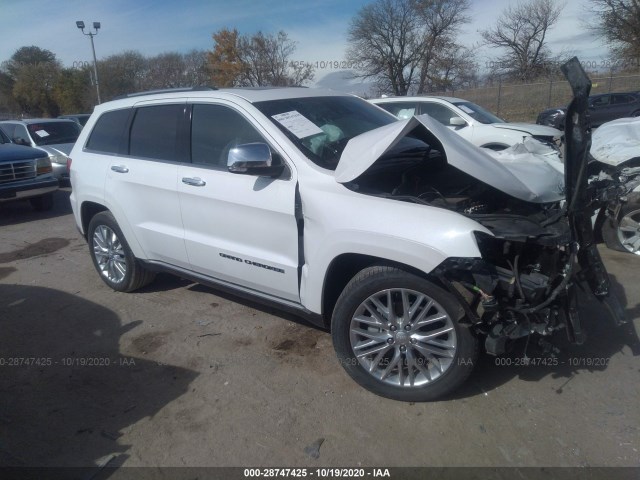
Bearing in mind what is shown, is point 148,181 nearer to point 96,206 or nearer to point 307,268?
point 96,206

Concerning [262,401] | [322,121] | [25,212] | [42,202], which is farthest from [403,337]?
[25,212]

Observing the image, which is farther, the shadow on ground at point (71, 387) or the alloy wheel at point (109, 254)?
the alloy wheel at point (109, 254)

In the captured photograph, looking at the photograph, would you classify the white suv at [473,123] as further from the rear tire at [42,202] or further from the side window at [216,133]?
the rear tire at [42,202]

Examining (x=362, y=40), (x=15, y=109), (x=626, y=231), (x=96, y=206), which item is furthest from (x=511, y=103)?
(x=15, y=109)

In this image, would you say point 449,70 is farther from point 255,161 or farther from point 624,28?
point 255,161

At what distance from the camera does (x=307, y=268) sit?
3312 millimetres

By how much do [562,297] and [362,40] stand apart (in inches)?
1446

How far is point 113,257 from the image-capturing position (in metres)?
5.02

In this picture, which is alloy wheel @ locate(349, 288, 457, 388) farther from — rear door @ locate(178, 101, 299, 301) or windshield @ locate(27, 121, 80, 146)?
windshield @ locate(27, 121, 80, 146)

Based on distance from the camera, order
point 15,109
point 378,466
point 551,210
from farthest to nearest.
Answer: point 15,109, point 551,210, point 378,466

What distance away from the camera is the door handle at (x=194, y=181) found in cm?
381

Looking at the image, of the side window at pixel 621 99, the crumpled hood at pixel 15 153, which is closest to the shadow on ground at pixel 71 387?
the crumpled hood at pixel 15 153

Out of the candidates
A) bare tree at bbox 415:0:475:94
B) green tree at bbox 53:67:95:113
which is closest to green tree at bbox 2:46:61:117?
green tree at bbox 53:67:95:113

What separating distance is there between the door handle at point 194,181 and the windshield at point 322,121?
2.36 ft
